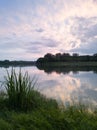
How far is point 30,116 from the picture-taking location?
7348 mm

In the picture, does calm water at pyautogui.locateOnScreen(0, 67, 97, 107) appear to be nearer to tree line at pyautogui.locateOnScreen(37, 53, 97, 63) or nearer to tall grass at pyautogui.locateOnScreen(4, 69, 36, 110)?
tall grass at pyautogui.locateOnScreen(4, 69, 36, 110)

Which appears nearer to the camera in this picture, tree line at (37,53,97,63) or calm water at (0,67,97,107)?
calm water at (0,67,97,107)

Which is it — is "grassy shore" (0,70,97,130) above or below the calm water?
above

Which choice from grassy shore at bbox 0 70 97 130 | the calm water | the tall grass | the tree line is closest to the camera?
grassy shore at bbox 0 70 97 130

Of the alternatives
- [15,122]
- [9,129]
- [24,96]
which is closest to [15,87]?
[24,96]

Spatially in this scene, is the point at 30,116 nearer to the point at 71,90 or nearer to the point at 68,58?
the point at 71,90

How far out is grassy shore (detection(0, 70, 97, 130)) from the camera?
6.47m

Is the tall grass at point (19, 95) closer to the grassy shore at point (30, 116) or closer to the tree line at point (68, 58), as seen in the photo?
the grassy shore at point (30, 116)

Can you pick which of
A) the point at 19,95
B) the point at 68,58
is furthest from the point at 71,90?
the point at 68,58

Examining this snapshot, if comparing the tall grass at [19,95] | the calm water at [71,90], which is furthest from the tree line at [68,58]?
Answer: the tall grass at [19,95]

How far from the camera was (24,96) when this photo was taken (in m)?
9.02

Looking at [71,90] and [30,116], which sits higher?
[30,116]

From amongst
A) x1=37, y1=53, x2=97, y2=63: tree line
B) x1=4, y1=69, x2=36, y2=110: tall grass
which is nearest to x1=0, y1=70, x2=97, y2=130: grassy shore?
x1=4, y1=69, x2=36, y2=110: tall grass

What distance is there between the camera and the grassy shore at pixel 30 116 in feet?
21.2
